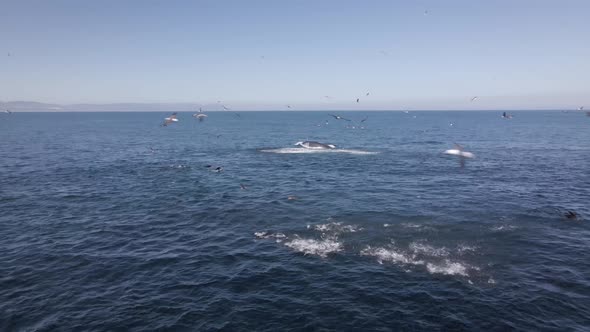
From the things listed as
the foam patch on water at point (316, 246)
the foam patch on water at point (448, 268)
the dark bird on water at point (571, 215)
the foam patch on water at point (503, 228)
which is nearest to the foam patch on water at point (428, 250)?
the foam patch on water at point (448, 268)

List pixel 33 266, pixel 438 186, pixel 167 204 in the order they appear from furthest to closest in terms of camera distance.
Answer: pixel 438 186 < pixel 167 204 < pixel 33 266

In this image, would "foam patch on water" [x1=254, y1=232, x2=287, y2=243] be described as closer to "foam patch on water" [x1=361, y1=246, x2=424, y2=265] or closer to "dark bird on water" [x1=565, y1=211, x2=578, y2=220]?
"foam patch on water" [x1=361, y1=246, x2=424, y2=265]

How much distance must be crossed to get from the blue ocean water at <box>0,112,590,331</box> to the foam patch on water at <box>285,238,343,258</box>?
0.65 ft

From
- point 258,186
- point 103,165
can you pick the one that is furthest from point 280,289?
point 103,165

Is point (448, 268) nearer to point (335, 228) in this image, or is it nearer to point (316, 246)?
point (316, 246)

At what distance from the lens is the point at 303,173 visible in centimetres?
6781

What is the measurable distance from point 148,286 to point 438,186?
4573 centimetres

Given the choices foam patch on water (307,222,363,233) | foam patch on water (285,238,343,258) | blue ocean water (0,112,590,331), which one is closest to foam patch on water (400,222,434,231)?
blue ocean water (0,112,590,331)

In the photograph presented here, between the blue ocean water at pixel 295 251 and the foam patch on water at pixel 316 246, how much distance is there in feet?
0.65

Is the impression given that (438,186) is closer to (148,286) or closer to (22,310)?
(148,286)

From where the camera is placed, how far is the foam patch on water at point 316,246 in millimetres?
32156

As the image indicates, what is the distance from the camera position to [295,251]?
32.5 metres

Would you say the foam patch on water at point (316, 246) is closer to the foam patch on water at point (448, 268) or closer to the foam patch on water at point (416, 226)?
the foam patch on water at point (448, 268)

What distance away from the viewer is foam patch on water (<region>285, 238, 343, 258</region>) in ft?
105
